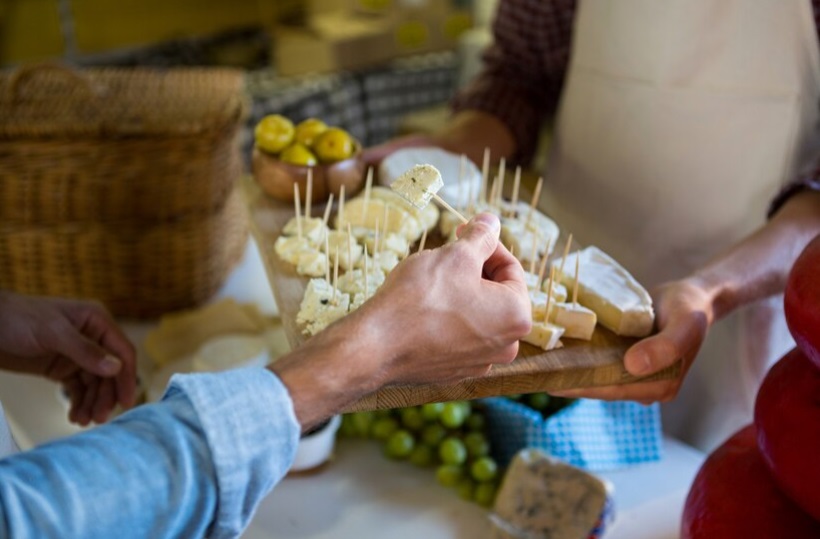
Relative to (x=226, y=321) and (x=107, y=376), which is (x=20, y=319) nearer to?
(x=107, y=376)

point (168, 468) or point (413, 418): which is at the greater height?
point (168, 468)

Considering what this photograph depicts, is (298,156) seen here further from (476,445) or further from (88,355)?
(476,445)

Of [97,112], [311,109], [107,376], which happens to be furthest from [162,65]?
[107,376]

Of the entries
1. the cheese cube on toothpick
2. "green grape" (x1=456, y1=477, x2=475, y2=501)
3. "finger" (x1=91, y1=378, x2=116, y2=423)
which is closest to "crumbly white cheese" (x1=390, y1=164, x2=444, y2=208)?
the cheese cube on toothpick

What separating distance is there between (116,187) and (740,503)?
1.13 meters

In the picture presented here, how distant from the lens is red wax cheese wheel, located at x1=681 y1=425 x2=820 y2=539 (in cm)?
88

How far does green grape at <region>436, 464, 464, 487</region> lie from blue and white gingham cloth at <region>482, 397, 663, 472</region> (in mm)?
88

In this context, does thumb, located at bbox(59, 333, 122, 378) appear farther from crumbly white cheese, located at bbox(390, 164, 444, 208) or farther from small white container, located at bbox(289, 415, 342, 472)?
crumbly white cheese, located at bbox(390, 164, 444, 208)

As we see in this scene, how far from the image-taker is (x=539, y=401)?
1.31 metres

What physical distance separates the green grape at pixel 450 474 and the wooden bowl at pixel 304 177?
1.61 feet

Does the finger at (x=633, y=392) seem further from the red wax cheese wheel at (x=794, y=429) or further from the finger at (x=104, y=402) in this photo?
the finger at (x=104, y=402)

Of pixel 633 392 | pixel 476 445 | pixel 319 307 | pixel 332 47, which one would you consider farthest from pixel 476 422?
pixel 332 47

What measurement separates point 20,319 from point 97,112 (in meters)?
0.49

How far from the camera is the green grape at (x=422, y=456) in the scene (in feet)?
4.13
